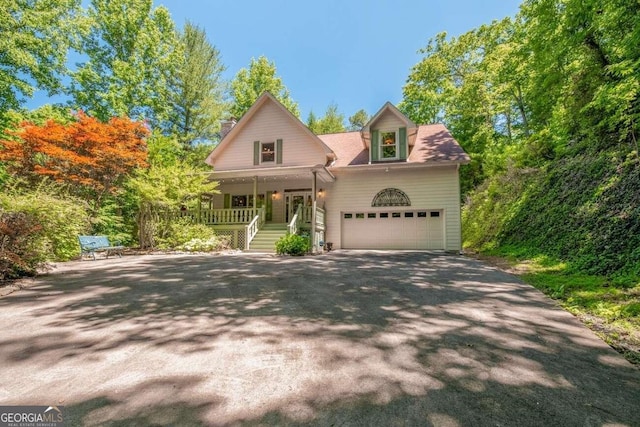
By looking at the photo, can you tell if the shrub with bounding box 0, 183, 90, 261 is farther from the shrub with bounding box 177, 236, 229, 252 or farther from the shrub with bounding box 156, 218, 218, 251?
the shrub with bounding box 177, 236, 229, 252

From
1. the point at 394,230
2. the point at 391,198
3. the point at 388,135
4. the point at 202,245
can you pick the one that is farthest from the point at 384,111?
the point at 202,245

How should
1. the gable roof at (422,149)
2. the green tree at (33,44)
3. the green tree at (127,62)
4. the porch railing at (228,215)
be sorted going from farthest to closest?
the green tree at (127,62)
the green tree at (33,44)
the porch railing at (228,215)
the gable roof at (422,149)

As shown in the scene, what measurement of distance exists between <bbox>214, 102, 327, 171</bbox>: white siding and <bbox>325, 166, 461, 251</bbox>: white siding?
1935 mm

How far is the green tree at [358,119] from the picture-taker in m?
36.1

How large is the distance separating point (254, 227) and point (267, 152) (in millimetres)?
4527

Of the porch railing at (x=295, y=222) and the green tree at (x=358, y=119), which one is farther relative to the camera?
the green tree at (x=358, y=119)

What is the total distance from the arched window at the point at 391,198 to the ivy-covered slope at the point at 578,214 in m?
3.93

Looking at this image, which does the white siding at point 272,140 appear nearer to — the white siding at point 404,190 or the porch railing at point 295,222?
the white siding at point 404,190

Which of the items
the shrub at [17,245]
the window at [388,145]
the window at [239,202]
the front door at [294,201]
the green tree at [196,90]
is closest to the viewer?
the shrub at [17,245]

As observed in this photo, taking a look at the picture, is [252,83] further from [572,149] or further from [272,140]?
[572,149]

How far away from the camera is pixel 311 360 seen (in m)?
2.76

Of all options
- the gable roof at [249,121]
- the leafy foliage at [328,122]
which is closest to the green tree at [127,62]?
the gable roof at [249,121]

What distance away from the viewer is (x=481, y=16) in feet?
68.2

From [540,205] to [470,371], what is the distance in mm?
9520
